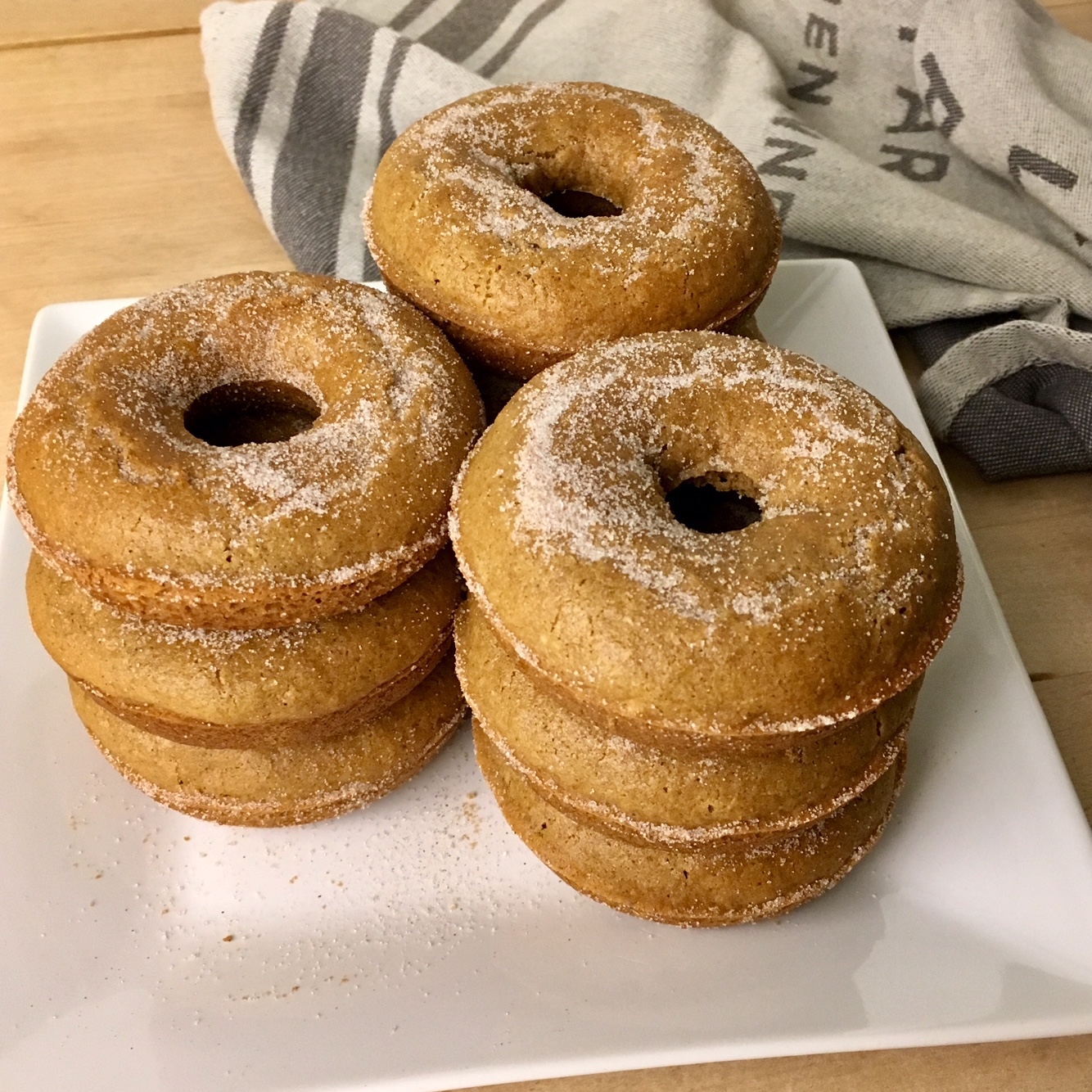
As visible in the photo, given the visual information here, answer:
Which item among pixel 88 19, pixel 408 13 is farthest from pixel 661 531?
pixel 88 19

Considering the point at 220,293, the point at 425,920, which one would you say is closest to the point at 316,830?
the point at 425,920

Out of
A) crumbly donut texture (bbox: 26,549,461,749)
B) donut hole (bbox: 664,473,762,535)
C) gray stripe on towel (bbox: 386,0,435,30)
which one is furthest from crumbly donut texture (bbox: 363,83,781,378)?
gray stripe on towel (bbox: 386,0,435,30)

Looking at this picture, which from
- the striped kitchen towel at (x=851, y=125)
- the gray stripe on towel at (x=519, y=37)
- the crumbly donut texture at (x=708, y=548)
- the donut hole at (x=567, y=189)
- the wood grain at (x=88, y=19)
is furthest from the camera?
the wood grain at (x=88, y=19)

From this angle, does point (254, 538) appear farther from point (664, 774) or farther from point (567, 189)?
point (567, 189)

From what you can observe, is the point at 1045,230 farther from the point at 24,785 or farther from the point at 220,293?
the point at 24,785

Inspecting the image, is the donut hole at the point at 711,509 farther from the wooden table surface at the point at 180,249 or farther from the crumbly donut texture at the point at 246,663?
the wooden table surface at the point at 180,249

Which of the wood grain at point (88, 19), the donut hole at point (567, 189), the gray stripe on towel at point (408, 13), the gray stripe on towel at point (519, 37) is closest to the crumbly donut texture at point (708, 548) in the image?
the donut hole at point (567, 189)
